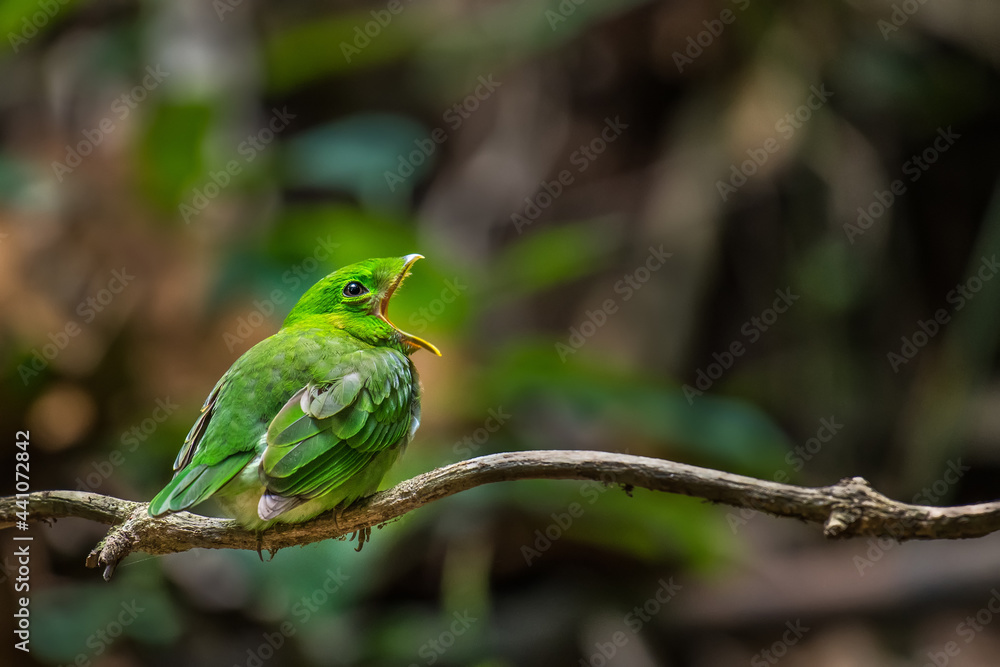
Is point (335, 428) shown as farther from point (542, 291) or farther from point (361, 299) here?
point (542, 291)

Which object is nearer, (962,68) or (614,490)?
(614,490)

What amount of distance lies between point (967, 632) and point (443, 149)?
248 inches

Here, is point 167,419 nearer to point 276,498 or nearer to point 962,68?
point 276,498

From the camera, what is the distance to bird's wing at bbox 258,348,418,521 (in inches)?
108

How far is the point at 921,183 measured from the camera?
8.23 meters

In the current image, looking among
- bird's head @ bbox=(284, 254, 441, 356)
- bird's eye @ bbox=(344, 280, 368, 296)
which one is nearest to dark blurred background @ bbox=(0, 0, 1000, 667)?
bird's head @ bbox=(284, 254, 441, 356)

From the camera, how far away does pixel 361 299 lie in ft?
11.1

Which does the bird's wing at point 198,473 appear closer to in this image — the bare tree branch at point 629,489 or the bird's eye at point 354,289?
the bare tree branch at point 629,489

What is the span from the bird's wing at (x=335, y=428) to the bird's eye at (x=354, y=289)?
0.82ft

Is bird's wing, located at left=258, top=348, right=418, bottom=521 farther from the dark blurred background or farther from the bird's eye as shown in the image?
the dark blurred background

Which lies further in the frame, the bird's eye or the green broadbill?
the bird's eye

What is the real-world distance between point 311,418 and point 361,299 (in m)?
0.63

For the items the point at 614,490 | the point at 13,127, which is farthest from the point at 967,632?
the point at 13,127

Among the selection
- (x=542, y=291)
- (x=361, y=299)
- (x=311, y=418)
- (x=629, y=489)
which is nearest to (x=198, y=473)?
(x=311, y=418)
